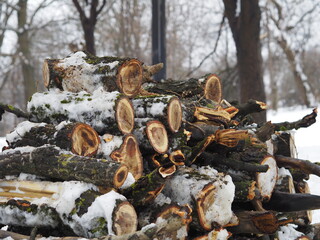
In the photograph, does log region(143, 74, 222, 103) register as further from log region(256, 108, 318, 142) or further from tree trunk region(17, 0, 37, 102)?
tree trunk region(17, 0, 37, 102)

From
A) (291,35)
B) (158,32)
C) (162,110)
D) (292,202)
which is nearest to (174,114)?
(162,110)

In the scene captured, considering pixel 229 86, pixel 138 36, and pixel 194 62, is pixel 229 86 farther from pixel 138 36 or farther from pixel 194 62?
pixel 194 62

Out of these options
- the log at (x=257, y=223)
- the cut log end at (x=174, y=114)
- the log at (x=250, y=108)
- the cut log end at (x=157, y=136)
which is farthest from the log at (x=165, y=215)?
the log at (x=250, y=108)

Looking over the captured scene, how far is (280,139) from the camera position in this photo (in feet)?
15.6

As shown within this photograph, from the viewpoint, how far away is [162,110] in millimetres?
3672

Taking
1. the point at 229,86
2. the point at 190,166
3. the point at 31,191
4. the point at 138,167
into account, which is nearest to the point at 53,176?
the point at 31,191

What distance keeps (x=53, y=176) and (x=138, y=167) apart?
0.73 meters

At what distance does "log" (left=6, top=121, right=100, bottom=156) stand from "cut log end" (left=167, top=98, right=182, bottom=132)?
2.28ft

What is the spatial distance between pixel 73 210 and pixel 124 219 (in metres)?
0.38

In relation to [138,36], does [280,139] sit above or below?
below

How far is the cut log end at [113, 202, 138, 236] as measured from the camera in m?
2.77

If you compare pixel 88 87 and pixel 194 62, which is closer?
pixel 88 87

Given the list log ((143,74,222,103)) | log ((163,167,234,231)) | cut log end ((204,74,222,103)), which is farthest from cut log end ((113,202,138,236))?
cut log end ((204,74,222,103))

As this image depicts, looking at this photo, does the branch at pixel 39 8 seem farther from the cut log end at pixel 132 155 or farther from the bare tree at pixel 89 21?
the cut log end at pixel 132 155
